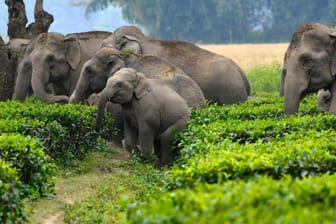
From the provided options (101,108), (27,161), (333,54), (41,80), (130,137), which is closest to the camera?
(27,161)

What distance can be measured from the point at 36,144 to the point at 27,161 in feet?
1.76

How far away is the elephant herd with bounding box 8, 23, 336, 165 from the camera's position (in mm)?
13227

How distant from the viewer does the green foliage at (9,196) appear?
24.6 ft

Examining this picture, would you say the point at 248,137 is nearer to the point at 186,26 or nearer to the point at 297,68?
the point at 297,68

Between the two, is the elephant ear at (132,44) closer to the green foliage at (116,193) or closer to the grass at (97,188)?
the grass at (97,188)

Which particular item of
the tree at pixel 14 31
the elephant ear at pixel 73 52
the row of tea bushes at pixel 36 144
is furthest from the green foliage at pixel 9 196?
the tree at pixel 14 31

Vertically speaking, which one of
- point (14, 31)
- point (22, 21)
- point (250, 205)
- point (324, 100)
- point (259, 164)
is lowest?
point (324, 100)

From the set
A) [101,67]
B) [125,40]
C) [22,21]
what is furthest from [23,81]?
[101,67]

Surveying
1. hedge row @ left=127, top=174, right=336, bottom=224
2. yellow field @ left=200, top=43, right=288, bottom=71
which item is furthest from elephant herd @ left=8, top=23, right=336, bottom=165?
yellow field @ left=200, top=43, right=288, bottom=71

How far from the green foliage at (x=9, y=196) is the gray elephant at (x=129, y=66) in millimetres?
7116

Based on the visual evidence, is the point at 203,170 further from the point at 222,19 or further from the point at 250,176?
the point at 222,19

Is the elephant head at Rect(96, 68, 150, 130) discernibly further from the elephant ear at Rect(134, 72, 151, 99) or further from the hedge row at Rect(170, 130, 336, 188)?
the hedge row at Rect(170, 130, 336, 188)

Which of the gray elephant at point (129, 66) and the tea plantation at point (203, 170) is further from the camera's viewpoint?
the gray elephant at point (129, 66)

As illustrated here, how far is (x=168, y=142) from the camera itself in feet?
43.6
